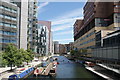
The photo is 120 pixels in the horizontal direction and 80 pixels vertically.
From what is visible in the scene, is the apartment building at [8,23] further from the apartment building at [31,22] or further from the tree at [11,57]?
the apartment building at [31,22]

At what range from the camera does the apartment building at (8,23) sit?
58.7 meters

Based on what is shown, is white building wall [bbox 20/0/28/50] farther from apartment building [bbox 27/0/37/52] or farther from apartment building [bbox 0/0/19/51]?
apartment building [bbox 27/0/37/52]

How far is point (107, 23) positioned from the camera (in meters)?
84.4

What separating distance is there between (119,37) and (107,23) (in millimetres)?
39136

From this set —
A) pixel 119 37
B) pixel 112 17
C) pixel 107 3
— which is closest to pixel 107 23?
pixel 112 17

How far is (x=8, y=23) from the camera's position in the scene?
202 feet

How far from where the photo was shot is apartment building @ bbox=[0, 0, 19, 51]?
58.7 metres

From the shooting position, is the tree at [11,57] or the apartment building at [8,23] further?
the apartment building at [8,23]

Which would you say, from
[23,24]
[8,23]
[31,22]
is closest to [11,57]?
[8,23]

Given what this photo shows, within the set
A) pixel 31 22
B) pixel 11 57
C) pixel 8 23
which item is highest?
pixel 31 22

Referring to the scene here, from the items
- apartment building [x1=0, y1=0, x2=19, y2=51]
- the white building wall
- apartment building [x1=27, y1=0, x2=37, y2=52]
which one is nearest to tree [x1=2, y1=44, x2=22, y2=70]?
apartment building [x1=0, y1=0, x2=19, y2=51]

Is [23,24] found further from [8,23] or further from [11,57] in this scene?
[11,57]

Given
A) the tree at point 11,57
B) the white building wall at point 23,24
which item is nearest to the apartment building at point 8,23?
the white building wall at point 23,24

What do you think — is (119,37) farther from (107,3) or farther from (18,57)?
(107,3)
